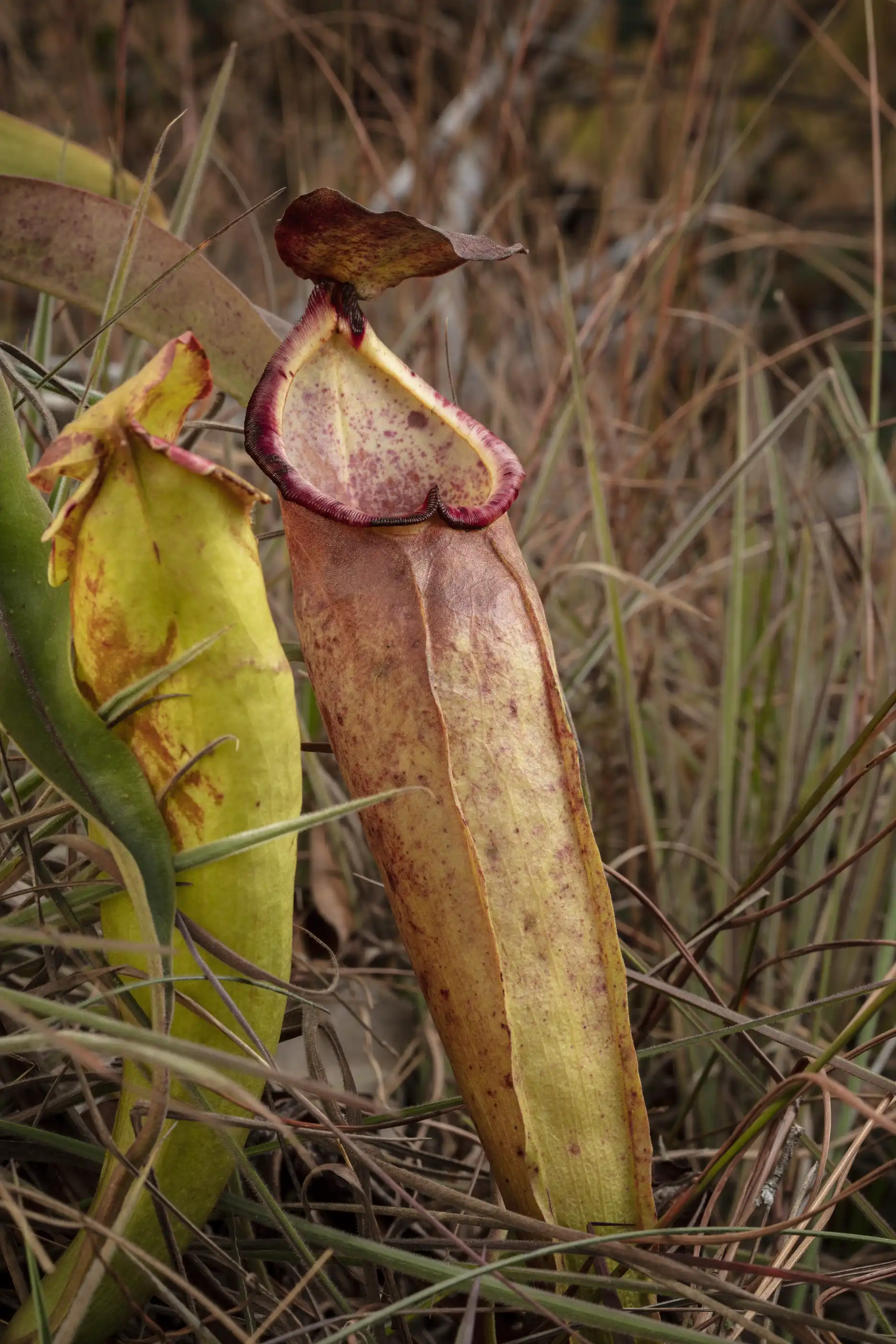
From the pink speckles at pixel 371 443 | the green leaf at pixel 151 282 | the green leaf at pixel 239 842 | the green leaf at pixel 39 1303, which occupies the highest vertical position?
the green leaf at pixel 151 282

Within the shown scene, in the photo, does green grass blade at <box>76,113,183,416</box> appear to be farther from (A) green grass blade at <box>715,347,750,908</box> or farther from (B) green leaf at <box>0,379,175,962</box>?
(A) green grass blade at <box>715,347,750,908</box>

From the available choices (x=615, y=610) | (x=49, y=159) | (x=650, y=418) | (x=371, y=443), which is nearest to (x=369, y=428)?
(x=371, y=443)

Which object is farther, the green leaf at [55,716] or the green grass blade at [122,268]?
the green grass blade at [122,268]

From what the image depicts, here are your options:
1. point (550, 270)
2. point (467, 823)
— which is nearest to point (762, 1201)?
point (467, 823)

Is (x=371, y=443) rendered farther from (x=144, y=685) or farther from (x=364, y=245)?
(x=144, y=685)

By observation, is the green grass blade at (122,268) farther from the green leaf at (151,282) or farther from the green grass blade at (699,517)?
the green grass blade at (699,517)

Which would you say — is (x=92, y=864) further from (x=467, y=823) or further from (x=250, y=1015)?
(x=467, y=823)

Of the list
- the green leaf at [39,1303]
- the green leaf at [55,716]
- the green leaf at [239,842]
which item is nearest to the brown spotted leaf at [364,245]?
the green leaf at [55,716]
